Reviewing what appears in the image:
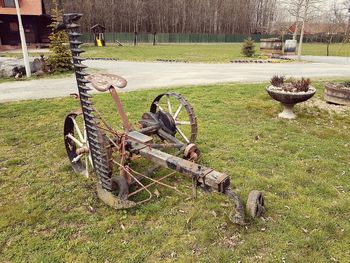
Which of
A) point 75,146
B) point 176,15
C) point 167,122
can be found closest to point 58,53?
point 75,146

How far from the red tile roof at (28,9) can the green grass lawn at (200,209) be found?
29499mm

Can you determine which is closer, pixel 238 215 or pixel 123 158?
pixel 238 215

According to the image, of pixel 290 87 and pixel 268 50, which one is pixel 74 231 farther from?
pixel 268 50

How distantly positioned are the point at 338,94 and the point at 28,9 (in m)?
32.3

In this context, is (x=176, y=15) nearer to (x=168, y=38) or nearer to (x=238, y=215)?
(x=168, y=38)

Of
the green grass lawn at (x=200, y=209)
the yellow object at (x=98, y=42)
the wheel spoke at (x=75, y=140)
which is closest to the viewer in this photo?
the green grass lawn at (x=200, y=209)

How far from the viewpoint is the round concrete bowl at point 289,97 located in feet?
21.4

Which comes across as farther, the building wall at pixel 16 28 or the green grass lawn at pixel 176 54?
the building wall at pixel 16 28

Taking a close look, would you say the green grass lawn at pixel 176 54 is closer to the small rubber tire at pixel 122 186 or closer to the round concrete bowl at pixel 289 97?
the round concrete bowl at pixel 289 97

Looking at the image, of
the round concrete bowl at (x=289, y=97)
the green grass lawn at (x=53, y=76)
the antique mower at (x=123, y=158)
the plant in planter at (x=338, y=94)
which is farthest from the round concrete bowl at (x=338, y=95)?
the green grass lawn at (x=53, y=76)

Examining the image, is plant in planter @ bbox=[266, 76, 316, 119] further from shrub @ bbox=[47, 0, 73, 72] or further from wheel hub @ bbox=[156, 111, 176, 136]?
shrub @ bbox=[47, 0, 73, 72]

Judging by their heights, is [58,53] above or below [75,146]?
above

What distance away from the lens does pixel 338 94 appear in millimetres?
8062

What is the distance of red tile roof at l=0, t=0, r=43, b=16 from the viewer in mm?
30531
